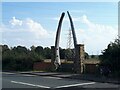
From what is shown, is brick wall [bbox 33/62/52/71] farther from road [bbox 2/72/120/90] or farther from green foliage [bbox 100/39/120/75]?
road [bbox 2/72/120/90]

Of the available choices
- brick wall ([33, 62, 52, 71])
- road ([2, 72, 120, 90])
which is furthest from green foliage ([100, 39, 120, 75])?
brick wall ([33, 62, 52, 71])

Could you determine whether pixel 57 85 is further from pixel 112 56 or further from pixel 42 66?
pixel 42 66

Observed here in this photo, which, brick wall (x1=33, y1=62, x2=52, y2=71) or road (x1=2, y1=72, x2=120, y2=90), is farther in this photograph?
brick wall (x1=33, y1=62, x2=52, y2=71)

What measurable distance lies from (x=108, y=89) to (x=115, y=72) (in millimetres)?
9707

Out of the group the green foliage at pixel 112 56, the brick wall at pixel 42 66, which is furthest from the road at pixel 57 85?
the brick wall at pixel 42 66

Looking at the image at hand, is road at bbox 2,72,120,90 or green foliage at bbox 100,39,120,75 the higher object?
green foliage at bbox 100,39,120,75

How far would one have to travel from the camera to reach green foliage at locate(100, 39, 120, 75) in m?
27.6

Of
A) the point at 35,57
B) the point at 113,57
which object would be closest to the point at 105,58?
the point at 113,57

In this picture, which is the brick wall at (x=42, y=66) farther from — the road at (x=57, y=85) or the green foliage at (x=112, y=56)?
the road at (x=57, y=85)

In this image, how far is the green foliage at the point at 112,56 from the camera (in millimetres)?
27594

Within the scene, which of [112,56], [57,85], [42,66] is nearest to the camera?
[57,85]

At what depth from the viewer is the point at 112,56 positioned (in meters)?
28.0

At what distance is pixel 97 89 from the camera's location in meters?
17.7

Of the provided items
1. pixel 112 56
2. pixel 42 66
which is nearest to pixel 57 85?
pixel 112 56
